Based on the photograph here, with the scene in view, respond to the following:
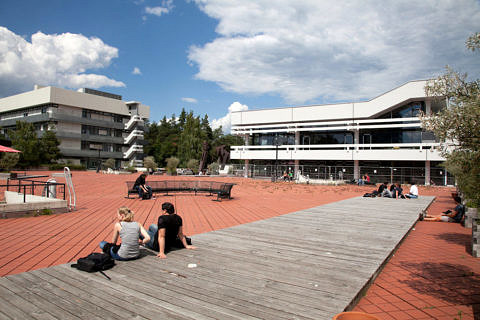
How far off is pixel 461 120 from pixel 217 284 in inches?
152

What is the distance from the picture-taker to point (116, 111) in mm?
70750

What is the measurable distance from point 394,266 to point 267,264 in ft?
8.44

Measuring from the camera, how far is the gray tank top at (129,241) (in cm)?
492

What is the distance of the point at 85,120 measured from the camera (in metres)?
64.6

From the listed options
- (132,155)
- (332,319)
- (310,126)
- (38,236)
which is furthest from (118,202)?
(132,155)

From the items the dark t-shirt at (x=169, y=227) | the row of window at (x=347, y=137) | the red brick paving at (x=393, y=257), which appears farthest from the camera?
the row of window at (x=347, y=137)

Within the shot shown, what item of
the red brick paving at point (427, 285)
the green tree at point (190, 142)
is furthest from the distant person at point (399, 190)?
the green tree at point (190, 142)

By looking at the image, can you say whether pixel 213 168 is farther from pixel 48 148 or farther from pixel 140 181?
pixel 140 181

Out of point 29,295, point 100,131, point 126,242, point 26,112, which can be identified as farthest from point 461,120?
point 26,112

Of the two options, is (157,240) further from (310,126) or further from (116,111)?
(116,111)

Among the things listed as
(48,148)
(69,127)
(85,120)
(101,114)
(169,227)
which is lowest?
(169,227)

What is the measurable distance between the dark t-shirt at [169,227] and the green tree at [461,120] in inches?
173

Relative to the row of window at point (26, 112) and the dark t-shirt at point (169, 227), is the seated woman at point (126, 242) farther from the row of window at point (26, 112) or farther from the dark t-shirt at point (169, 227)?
the row of window at point (26, 112)

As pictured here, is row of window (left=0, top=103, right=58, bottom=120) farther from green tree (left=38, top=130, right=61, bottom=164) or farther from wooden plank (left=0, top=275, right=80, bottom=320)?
wooden plank (left=0, top=275, right=80, bottom=320)
